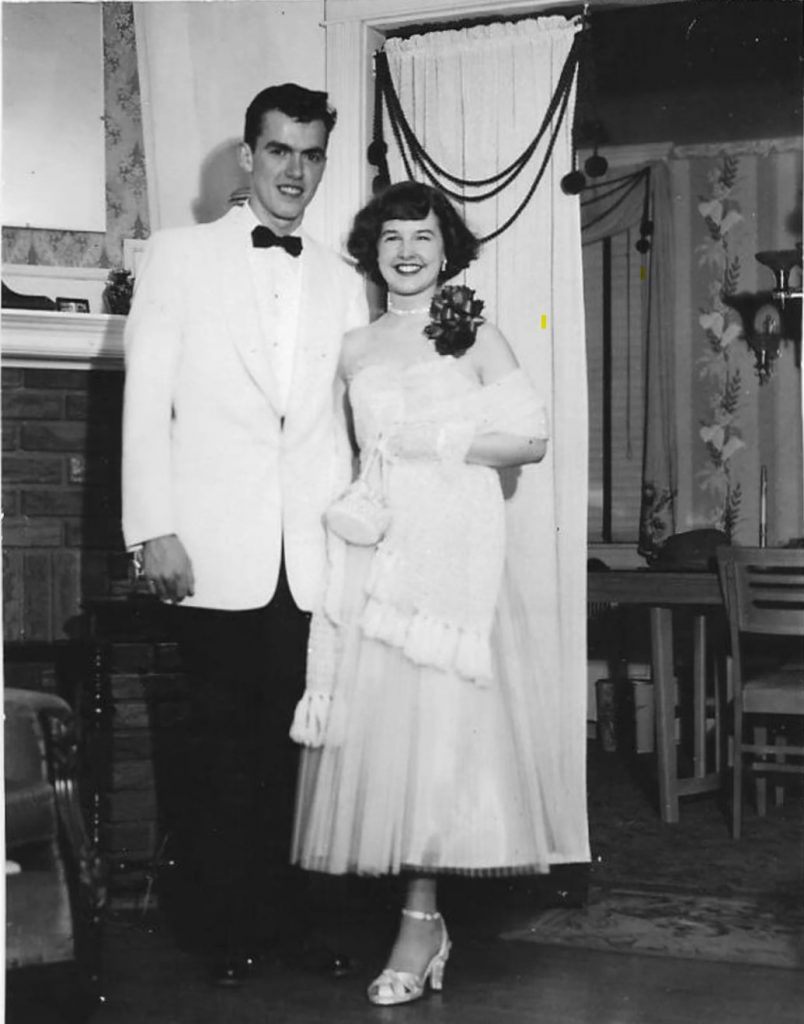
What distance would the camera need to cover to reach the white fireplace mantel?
3451 mm

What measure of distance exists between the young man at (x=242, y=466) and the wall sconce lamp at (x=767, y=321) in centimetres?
415

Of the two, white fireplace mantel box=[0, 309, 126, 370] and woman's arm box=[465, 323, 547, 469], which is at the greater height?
white fireplace mantel box=[0, 309, 126, 370]

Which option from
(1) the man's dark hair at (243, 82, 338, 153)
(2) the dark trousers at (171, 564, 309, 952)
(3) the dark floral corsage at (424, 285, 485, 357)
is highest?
(1) the man's dark hair at (243, 82, 338, 153)

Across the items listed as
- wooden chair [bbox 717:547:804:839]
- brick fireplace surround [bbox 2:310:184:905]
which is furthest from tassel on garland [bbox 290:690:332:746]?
wooden chair [bbox 717:547:804:839]

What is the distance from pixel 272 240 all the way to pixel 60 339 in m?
0.93

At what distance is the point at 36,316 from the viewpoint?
3.45 meters

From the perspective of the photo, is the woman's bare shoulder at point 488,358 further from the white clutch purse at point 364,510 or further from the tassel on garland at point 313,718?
the tassel on garland at point 313,718

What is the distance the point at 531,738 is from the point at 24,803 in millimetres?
1143

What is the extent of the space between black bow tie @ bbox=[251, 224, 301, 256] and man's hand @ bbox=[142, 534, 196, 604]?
2.21 feet

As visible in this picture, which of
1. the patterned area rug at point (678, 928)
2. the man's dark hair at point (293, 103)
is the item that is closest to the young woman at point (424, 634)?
the man's dark hair at point (293, 103)

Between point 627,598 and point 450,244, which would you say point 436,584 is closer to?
point 450,244

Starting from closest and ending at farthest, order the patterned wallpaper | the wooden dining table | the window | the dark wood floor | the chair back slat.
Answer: the dark wood floor, the patterned wallpaper, the chair back slat, the wooden dining table, the window

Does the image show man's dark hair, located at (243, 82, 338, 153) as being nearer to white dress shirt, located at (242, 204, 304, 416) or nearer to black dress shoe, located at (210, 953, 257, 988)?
white dress shirt, located at (242, 204, 304, 416)

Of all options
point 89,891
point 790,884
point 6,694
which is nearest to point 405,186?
point 6,694
